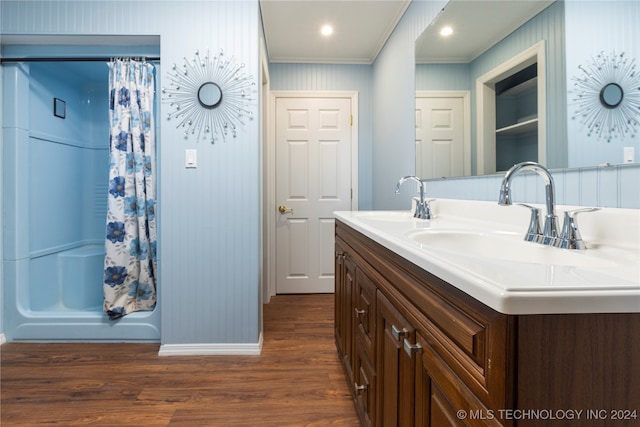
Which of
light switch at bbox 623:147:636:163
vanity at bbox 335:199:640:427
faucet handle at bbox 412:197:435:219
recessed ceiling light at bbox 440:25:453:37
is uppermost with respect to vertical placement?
recessed ceiling light at bbox 440:25:453:37

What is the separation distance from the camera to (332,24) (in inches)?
101

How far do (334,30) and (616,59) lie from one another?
2.21 m

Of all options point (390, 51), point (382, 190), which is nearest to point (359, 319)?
point (382, 190)

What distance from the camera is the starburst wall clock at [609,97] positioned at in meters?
0.81

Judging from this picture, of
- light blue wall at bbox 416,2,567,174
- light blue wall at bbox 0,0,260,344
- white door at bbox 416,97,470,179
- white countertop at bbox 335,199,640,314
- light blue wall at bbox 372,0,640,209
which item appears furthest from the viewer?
light blue wall at bbox 0,0,260,344

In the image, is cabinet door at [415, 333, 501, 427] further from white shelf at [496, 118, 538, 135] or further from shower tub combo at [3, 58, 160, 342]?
shower tub combo at [3, 58, 160, 342]

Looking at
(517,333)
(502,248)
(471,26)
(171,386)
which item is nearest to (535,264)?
(517,333)

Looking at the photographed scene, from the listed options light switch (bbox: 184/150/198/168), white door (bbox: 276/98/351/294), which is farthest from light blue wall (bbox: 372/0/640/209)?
light switch (bbox: 184/150/198/168)

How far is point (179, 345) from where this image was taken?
2029mm

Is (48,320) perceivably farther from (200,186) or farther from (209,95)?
(209,95)

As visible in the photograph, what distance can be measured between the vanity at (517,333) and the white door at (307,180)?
91.8 inches

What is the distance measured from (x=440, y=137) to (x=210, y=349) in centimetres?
190

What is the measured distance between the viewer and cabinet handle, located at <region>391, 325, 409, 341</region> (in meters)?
0.81

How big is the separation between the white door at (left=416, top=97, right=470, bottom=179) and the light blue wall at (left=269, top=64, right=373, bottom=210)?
119 centimetres
